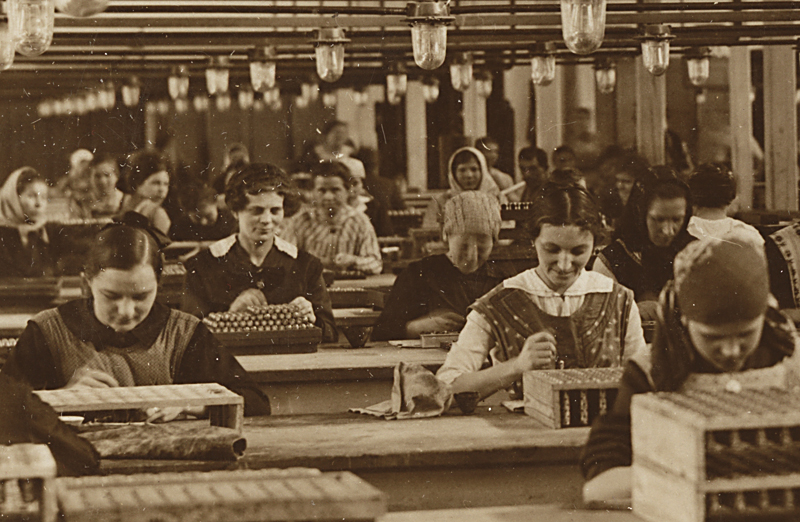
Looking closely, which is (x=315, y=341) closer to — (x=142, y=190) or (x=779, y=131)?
(x=142, y=190)

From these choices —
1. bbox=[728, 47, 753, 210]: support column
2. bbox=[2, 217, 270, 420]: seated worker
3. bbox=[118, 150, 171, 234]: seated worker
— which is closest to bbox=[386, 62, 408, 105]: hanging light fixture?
bbox=[118, 150, 171, 234]: seated worker

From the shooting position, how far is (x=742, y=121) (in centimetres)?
1205

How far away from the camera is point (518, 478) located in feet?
10.9

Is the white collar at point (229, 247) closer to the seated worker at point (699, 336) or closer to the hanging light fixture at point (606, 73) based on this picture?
the seated worker at point (699, 336)

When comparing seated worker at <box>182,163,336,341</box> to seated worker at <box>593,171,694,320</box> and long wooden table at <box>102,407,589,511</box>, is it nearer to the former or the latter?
seated worker at <box>593,171,694,320</box>

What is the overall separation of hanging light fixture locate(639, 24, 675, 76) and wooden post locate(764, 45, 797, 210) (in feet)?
20.7

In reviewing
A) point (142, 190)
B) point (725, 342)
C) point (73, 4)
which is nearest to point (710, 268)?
point (725, 342)

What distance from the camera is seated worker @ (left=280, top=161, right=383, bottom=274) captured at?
7785 mm

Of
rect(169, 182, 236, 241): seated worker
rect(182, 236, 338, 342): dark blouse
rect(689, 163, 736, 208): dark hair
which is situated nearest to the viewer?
rect(182, 236, 338, 342): dark blouse

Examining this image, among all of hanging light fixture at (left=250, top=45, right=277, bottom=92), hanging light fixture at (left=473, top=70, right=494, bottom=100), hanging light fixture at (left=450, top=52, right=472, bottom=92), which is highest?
hanging light fixture at (left=473, top=70, right=494, bottom=100)

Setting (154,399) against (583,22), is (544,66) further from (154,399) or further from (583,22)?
(154,399)

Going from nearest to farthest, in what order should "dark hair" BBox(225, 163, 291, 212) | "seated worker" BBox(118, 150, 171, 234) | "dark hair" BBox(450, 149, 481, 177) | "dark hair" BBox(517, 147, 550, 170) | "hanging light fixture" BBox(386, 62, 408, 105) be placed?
"dark hair" BBox(225, 163, 291, 212) → "seated worker" BBox(118, 150, 171, 234) → "dark hair" BBox(450, 149, 481, 177) → "hanging light fixture" BBox(386, 62, 408, 105) → "dark hair" BBox(517, 147, 550, 170)

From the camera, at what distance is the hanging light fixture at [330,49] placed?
5262 mm

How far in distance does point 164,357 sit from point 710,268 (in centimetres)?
190
